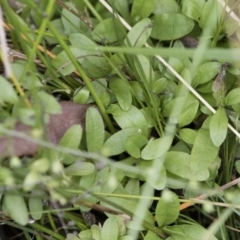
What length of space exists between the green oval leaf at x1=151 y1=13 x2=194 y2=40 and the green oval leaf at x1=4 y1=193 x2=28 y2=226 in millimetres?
534

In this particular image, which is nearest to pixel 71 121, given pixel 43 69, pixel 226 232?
pixel 43 69

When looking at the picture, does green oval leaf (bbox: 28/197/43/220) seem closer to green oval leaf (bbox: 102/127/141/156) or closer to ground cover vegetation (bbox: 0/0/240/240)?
ground cover vegetation (bbox: 0/0/240/240)

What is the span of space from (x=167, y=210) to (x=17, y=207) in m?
0.32

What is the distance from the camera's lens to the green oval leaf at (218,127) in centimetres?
100

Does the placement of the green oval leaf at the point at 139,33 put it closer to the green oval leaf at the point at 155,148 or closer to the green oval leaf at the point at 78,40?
the green oval leaf at the point at 78,40

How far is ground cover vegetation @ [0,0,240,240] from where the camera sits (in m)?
0.97

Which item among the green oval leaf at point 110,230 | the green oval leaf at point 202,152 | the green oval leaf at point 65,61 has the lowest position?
the green oval leaf at point 110,230

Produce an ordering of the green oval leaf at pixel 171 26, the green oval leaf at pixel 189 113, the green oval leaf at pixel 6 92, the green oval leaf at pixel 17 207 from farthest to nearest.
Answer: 1. the green oval leaf at pixel 171 26
2. the green oval leaf at pixel 189 113
3. the green oval leaf at pixel 17 207
4. the green oval leaf at pixel 6 92

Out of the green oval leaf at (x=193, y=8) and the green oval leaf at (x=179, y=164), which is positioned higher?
the green oval leaf at (x=193, y=8)

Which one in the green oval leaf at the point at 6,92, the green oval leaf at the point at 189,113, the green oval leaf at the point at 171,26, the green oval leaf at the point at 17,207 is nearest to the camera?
the green oval leaf at the point at 6,92

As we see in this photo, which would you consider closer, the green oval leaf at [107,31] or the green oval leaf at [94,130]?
the green oval leaf at [94,130]

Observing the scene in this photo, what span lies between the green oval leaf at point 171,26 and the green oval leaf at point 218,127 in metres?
0.23

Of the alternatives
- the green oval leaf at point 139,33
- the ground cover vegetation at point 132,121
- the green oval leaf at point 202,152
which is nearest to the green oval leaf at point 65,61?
the ground cover vegetation at point 132,121

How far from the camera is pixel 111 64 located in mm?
1024
